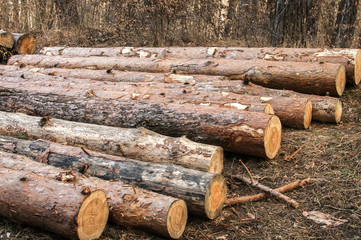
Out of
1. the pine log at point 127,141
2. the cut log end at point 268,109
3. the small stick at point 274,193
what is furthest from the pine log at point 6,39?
the small stick at point 274,193

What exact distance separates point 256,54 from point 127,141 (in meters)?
3.65

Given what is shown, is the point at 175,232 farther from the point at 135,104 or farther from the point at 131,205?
the point at 135,104

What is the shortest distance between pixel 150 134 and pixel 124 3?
Result: 682 cm

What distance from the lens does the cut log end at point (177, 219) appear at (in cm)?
285

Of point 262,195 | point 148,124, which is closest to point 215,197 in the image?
point 262,195

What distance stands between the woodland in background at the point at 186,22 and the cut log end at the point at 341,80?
2.68 meters

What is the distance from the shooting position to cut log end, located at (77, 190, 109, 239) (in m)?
2.63

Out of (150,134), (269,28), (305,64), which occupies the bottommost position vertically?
(150,134)

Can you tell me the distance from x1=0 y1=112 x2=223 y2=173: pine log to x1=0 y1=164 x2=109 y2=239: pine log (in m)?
1.02

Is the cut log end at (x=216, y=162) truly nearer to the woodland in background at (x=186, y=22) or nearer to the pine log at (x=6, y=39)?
the woodland in background at (x=186, y=22)

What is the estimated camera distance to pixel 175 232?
2.92 metres

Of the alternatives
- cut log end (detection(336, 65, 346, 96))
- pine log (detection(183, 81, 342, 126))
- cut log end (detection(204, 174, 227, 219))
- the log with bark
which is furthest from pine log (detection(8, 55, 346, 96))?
the log with bark

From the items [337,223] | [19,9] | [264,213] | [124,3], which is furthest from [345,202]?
[19,9]

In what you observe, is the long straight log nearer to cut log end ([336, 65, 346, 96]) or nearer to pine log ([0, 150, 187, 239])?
cut log end ([336, 65, 346, 96])
